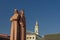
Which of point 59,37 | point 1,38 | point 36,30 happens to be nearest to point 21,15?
point 59,37

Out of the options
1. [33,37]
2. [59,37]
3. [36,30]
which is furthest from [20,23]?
[36,30]

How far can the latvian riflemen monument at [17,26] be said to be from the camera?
22153 millimetres

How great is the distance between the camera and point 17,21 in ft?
75.0

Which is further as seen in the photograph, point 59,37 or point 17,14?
point 59,37

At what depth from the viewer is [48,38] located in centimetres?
3997

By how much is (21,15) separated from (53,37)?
16.5 metres

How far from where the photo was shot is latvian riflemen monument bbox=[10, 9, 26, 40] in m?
22.2

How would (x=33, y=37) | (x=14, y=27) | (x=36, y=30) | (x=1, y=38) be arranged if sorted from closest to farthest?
(x=14, y=27), (x=1, y=38), (x=33, y=37), (x=36, y=30)

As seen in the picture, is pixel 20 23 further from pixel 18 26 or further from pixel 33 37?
pixel 33 37

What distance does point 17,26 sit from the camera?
894 inches

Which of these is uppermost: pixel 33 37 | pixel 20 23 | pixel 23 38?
pixel 33 37

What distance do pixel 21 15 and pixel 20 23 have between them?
41.1 inches

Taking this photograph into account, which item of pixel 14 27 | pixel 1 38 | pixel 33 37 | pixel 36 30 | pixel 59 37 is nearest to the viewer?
pixel 14 27

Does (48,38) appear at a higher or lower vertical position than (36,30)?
lower
